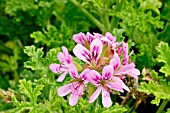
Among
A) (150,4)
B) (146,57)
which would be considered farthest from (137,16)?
(146,57)

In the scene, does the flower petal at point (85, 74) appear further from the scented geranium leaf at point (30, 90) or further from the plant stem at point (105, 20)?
the plant stem at point (105, 20)

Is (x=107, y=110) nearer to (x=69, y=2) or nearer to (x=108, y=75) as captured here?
(x=108, y=75)

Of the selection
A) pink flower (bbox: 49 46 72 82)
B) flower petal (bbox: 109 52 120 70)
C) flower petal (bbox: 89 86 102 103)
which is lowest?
flower petal (bbox: 89 86 102 103)

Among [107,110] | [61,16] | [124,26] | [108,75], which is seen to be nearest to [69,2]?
[61,16]

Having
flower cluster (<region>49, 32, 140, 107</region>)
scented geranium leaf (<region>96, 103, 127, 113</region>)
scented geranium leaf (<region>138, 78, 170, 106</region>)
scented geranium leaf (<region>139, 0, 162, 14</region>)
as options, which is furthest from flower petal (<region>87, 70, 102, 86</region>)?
scented geranium leaf (<region>139, 0, 162, 14</region>)

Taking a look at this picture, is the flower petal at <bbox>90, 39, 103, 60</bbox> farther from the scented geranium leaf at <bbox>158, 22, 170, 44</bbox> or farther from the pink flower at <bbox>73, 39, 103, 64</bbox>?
the scented geranium leaf at <bbox>158, 22, 170, 44</bbox>

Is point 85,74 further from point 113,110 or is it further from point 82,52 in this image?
point 113,110

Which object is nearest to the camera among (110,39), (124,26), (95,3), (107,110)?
(110,39)
